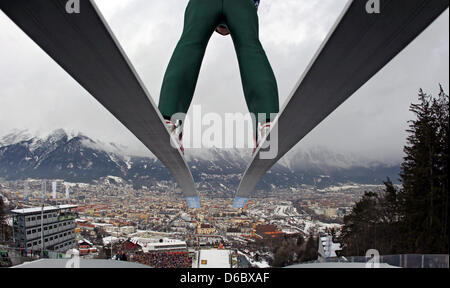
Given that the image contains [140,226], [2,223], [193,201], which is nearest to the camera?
[193,201]

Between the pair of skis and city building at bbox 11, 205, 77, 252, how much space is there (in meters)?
8.05

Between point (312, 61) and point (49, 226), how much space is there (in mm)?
9968

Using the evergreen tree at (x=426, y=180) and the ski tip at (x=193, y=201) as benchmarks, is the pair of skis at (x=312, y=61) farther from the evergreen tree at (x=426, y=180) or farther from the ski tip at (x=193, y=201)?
the evergreen tree at (x=426, y=180)

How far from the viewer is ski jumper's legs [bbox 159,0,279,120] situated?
205cm

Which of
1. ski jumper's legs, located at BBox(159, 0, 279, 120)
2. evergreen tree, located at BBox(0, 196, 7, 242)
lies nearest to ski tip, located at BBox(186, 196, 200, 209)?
ski jumper's legs, located at BBox(159, 0, 279, 120)

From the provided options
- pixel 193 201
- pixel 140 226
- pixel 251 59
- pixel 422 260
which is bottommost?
pixel 140 226

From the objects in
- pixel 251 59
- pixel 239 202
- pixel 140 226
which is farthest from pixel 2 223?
pixel 251 59

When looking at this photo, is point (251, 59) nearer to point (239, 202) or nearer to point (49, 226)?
point (239, 202)

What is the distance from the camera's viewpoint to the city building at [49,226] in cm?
834

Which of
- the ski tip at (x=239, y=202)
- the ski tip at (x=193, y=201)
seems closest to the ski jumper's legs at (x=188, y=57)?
the ski tip at (x=239, y=202)

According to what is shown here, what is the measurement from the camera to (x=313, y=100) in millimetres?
1542

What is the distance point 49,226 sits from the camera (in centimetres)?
885
